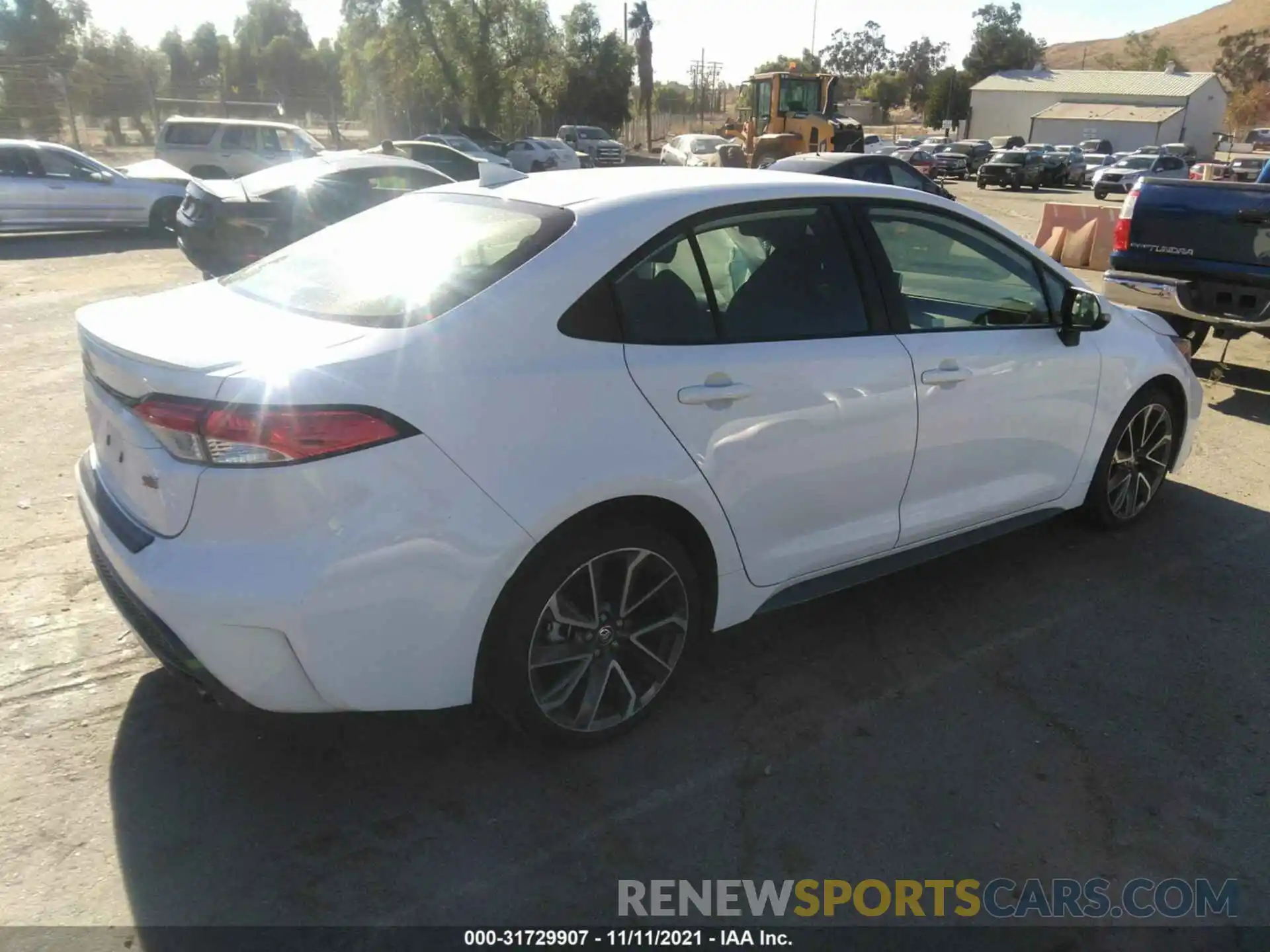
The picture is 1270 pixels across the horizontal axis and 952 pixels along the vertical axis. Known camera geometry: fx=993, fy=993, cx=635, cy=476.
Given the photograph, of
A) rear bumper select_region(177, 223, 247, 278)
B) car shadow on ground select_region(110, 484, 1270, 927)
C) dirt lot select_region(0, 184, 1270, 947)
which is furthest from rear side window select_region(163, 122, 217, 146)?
car shadow on ground select_region(110, 484, 1270, 927)

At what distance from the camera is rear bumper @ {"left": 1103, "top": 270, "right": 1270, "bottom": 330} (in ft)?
23.4

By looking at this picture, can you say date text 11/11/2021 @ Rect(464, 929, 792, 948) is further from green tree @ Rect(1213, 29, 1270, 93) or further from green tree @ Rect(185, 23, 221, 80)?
green tree @ Rect(1213, 29, 1270, 93)

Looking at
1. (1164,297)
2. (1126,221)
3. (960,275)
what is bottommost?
(1164,297)

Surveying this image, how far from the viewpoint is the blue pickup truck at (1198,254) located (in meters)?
7.00

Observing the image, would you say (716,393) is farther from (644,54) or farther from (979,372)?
(644,54)

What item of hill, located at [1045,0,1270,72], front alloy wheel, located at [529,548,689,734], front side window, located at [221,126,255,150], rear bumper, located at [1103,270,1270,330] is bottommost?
front alloy wheel, located at [529,548,689,734]

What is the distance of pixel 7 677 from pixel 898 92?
360 ft

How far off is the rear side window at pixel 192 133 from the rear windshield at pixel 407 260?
65.5 feet

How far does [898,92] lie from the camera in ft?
333

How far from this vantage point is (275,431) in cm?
239

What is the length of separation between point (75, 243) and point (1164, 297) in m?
14.8

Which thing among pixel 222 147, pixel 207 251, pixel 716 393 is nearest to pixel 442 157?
pixel 222 147
